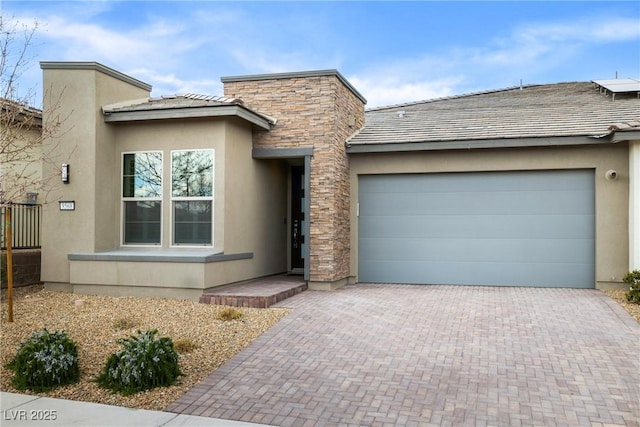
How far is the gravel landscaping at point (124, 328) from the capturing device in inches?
211

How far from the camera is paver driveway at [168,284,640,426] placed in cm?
474

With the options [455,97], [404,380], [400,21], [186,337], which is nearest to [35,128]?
[186,337]

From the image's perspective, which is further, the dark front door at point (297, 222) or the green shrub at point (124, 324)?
the dark front door at point (297, 222)

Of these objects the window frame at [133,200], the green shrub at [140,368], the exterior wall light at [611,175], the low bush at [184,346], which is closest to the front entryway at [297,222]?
the window frame at [133,200]

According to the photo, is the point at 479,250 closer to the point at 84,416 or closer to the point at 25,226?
the point at 84,416

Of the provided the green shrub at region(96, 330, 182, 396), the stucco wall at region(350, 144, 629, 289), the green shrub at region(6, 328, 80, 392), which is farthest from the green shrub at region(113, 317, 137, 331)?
the stucco wall at region(350, 144, 629, 289)

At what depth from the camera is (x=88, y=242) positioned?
33.7 feet

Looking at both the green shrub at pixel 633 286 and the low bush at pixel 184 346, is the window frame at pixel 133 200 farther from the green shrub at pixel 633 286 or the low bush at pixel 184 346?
the green shrub at pixel 633 286

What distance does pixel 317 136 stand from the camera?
1116cm

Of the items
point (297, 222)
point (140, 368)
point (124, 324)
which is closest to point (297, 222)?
point (297, 222)

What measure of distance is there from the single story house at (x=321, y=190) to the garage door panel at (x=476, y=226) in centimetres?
3

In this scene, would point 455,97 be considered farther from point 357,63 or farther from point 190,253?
point 190,253

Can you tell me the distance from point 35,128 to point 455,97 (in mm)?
12505

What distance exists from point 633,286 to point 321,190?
618 cm
